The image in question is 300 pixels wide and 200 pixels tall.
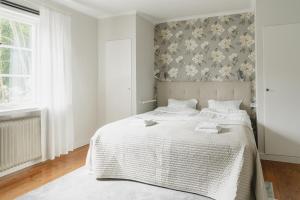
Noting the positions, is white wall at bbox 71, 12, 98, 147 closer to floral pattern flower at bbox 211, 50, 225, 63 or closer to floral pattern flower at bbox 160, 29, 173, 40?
floral pattern flower at bbox 160, 29, 173, 40

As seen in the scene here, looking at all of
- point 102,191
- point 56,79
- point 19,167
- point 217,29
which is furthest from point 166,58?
point 19,167

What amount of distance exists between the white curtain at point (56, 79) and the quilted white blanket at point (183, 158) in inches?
36.1

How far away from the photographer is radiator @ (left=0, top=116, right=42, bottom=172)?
2.85 m

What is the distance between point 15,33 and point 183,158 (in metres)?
2.74

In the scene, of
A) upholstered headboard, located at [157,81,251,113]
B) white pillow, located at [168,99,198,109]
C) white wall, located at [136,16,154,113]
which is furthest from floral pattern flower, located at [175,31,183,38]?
white pillow, located at [168,99,198,109]

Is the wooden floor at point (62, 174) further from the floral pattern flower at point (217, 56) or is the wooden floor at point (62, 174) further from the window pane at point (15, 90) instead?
the floral pattern flower at point (217, 56)

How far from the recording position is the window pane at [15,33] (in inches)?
121

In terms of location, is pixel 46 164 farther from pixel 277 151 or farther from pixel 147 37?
pixel 277 151

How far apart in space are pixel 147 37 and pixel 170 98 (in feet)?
4.20

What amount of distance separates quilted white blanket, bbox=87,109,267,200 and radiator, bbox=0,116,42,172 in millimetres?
891

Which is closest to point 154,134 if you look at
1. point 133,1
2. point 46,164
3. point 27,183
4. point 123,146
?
point 123,146

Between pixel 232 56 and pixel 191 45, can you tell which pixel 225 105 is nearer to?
pixel 232 56

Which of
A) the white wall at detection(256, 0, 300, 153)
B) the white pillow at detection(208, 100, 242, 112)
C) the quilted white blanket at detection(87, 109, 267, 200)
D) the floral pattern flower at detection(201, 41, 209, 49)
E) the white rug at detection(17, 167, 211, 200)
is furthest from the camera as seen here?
the floral pattern flower at detection(201, 41, 209, 49)

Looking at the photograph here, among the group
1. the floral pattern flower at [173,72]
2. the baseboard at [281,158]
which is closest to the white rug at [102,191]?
the baseboard at [281,158]
